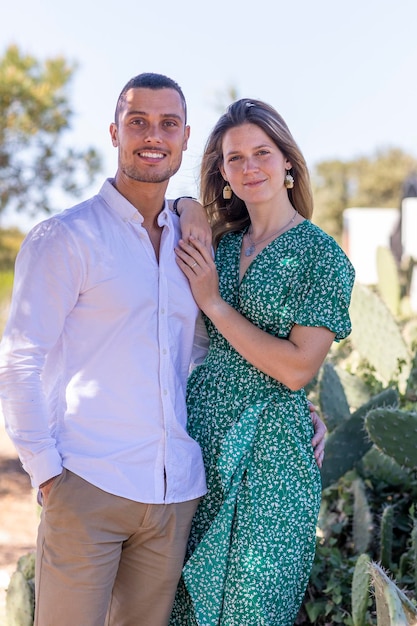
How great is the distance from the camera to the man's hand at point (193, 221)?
3016 mm

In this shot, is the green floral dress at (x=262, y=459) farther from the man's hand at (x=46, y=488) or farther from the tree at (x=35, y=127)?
the tree at (x=35, y=127)

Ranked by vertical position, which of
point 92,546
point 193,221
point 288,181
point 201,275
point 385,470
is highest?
point 288,181

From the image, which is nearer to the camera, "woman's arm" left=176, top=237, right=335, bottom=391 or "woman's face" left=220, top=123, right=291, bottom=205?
"woman's arm" left=176, top=237, right=335, bottom=391

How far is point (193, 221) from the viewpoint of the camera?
10.1ft

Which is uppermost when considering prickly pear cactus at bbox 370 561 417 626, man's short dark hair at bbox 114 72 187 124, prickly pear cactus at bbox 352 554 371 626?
man's short dark hair at bbox 114 72 187 124

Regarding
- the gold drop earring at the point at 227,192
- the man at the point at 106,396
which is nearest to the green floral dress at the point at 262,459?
the man at the point at 106,396

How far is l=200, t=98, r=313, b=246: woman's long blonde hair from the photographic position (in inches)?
118

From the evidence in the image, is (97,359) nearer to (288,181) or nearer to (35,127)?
(288,181)

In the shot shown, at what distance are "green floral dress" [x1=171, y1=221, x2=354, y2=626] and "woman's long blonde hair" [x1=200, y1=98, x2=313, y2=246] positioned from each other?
24 cm

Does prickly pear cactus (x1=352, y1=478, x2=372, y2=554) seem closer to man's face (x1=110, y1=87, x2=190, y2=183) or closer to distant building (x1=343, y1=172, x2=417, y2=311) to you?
man's face (x1=110, y1=87, x2=190, y2=183)

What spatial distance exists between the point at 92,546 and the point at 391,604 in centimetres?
98

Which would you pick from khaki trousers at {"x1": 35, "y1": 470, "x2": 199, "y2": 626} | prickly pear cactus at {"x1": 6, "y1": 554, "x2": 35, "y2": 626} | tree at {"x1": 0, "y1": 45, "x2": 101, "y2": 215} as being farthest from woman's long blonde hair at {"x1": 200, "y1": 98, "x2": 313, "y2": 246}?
tree at {"x1": 0, "y1": 45, "x2": 101, "y2": 215}

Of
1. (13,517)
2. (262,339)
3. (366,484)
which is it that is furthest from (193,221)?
(13,517)

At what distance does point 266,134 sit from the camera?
2994mm
